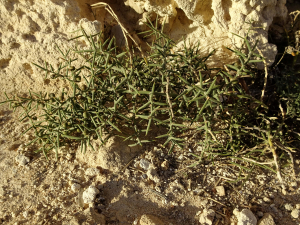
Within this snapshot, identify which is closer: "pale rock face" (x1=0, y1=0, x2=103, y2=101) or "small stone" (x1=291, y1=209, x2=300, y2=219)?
"small stone" (x1=291, y1=209, x2=300, y2=219)

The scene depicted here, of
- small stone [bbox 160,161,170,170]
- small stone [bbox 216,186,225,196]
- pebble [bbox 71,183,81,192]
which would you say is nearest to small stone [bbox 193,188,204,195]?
small stone [bbox 216,186,225,196]

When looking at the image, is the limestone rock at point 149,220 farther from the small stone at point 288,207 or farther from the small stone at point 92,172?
the small stone at point 288,207

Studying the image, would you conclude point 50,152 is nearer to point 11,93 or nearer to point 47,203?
point 47,203

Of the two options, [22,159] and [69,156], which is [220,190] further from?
[22,159]

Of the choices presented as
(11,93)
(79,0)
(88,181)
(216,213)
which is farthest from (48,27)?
(216,213)

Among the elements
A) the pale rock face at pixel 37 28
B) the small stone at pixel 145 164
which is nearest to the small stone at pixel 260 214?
the small stone at pixel 145 164

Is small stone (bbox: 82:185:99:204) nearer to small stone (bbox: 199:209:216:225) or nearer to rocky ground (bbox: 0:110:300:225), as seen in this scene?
rocky ground (bbox: 0:110:300:225)

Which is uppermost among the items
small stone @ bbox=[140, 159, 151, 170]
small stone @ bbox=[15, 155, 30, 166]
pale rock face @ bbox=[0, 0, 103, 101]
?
pale rock face @ bbox=[0, 0, 103, 101]
